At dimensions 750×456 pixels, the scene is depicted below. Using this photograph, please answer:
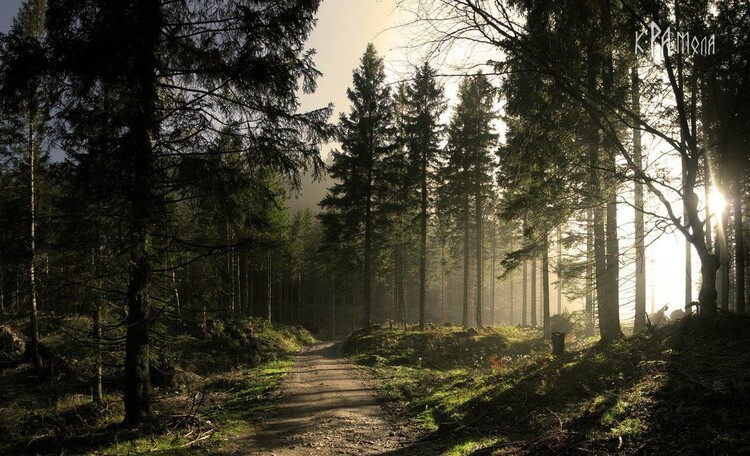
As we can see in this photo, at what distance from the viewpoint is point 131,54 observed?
685 cm

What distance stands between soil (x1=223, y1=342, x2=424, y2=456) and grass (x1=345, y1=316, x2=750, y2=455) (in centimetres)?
74

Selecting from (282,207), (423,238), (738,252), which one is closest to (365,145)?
(423,238)

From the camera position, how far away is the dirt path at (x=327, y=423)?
22.6 feet

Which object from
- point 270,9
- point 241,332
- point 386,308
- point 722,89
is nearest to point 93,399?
point 241,332

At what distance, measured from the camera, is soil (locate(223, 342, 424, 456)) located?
269 inches

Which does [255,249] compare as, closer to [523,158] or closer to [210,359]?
[523,158]

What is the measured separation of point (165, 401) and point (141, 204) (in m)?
6.68

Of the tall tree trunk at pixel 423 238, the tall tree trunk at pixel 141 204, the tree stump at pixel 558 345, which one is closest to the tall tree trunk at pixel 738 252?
the tree stump at pixel 558 345

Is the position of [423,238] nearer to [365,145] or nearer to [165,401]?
[365,145]

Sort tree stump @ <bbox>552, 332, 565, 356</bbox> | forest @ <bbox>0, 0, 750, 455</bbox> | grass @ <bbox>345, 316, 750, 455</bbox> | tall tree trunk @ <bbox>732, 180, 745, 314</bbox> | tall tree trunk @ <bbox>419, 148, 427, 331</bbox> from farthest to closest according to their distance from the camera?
tall tree trunk @ <bbox>419, 148, 427, 331</bbox>, tall tree trunk @ <bbox>732, 180, 745, 314</bbox>, tree stump @ <bbox>552, 332, 565, 356</bbox>, forest @ <bbox>0, 0, 750, 455</bbox>, grass @ <bbox>345, 316, 750, 455</bbox>

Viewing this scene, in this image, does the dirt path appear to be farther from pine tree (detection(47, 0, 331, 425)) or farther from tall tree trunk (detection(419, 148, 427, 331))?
tall tree trunk (detection(419, 148, 427, 331))

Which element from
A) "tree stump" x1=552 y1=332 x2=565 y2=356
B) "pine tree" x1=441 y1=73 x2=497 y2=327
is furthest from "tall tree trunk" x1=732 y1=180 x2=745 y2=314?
"pine tree" x1=441 y1=73 x2=497 y2=327

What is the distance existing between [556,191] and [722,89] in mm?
9469

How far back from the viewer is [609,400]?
6.07 meters
